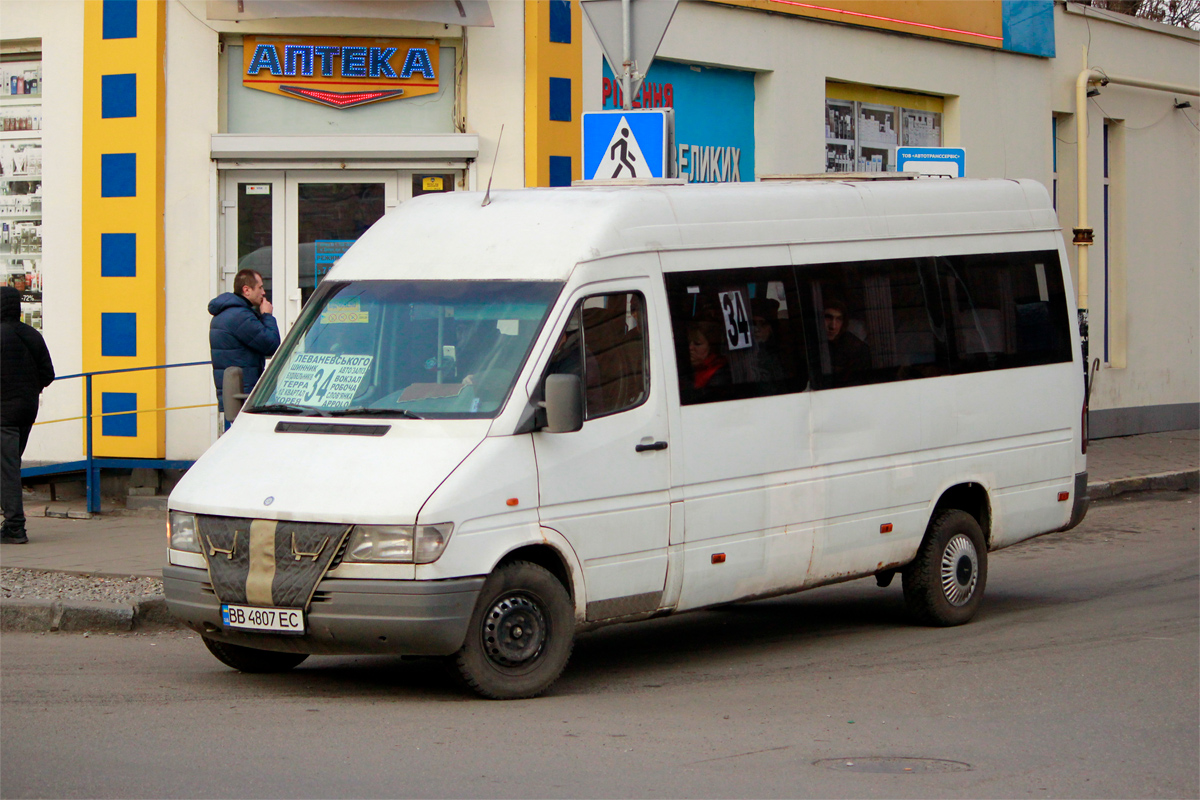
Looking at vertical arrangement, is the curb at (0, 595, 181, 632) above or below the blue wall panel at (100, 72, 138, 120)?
Answer: below

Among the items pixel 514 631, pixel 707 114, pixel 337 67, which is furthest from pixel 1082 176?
pixel 514 631

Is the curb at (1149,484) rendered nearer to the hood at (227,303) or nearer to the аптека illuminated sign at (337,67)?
the аптека illuminated sign at (337,67)

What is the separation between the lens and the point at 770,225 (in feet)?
27.2

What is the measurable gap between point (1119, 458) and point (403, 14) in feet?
33.8

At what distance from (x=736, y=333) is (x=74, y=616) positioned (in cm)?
417

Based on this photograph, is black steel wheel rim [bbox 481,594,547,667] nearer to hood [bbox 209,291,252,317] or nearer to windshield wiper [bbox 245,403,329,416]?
windshield wiper [bbox 245,403,329,416]

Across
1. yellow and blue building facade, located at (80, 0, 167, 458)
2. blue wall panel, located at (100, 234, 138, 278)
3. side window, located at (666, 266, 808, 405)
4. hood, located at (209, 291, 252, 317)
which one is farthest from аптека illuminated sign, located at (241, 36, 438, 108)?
side window, located at (666, 266, 808, 405)

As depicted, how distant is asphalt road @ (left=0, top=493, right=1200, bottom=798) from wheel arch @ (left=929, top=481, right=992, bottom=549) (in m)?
0.61

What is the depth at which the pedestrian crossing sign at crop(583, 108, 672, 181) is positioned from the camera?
10.4m

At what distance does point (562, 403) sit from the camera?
6.90 metres

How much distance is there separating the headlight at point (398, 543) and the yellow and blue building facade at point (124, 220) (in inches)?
291

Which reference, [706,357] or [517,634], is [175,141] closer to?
[706,357]

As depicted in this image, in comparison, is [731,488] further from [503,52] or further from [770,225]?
[503,52]

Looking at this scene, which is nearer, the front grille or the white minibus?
the front grille
